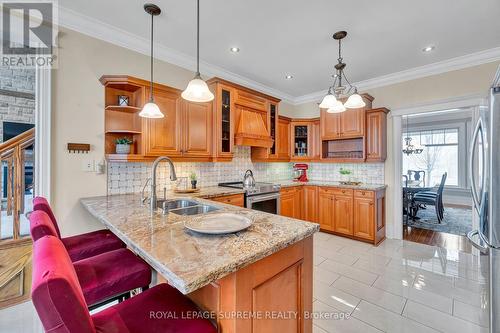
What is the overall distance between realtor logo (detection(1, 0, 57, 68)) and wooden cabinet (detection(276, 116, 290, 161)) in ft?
11.1

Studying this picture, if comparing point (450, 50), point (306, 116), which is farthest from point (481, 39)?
point (306, 116)

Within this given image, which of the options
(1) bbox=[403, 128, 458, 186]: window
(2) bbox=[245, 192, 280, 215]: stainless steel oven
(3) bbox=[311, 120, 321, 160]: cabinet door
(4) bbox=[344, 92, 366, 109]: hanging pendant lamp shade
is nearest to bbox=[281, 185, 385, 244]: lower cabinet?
(2) bbox=[245, 192, 280, 215]: stainless steel oven

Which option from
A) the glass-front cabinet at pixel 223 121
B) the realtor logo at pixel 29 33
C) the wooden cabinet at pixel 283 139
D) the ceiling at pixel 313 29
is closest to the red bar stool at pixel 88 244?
the realtor logo at pixel 29 33

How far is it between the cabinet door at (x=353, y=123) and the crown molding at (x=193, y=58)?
60cm

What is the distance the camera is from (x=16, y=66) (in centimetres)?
223

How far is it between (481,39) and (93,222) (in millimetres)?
5013

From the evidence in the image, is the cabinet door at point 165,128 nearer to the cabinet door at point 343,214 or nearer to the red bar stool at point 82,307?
the red bar stool at point 82,307

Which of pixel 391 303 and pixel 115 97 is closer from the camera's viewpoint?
pixel 391 303

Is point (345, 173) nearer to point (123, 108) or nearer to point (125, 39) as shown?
point (123, 108)

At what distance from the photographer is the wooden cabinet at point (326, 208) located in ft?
13.3

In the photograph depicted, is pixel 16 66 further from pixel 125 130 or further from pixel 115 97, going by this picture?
pixel 125 130

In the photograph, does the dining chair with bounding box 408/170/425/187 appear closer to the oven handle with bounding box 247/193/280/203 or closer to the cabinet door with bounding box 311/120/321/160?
the cabinet door with bounding box 311/120/321/160

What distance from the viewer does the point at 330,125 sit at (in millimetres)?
4297

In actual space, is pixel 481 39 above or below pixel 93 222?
above
